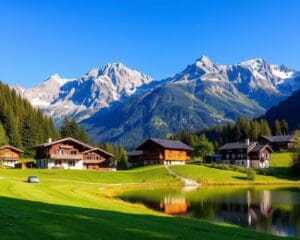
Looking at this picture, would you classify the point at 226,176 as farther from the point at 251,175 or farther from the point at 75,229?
the point at 75,229

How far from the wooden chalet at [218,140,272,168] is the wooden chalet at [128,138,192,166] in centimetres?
1828

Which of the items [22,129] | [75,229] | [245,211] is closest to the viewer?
[75,229]

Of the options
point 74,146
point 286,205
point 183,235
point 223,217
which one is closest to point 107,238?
point 183,235

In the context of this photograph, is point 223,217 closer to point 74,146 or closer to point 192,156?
point 74,146

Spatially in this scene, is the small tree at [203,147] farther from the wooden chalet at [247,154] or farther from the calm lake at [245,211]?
the calm lake at [245,211]

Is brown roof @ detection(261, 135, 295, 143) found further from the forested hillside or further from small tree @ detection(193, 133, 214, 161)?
the forested hillside

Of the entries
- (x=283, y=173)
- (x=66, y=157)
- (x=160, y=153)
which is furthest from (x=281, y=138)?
(x=66, y=157)

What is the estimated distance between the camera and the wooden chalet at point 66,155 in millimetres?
130750

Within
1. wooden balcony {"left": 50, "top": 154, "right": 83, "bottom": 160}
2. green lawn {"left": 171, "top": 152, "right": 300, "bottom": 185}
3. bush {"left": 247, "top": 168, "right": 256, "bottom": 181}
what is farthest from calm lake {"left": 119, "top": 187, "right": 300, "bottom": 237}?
wooden balcony {"left": 50, "top": 154, "right": 83, "bottom": 160}

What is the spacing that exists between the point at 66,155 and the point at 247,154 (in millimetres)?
66154

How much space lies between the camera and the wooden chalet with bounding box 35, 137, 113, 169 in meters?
131

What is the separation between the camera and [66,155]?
13288 cm

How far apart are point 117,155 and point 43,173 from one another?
9314 centimetres

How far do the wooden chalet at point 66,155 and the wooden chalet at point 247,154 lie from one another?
52.1 meters
